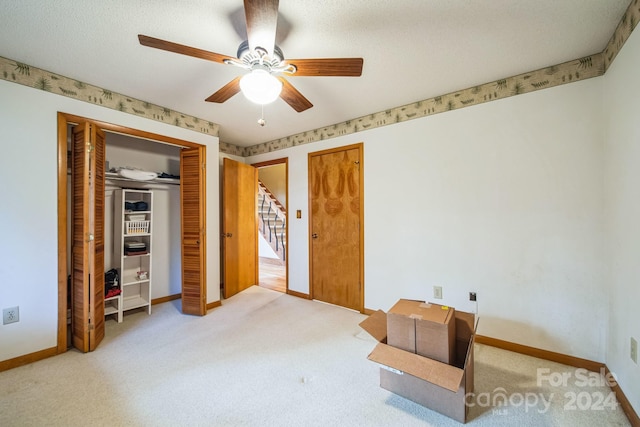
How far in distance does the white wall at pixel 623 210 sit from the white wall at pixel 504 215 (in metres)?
0.12

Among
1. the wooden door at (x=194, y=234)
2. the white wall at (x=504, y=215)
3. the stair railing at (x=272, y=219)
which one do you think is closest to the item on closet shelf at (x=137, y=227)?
the wooden door at (x=194, y=234)

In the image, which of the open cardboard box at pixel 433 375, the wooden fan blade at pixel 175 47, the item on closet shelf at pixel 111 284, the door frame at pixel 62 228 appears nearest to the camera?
the wooden fan blade at pixel 175 47

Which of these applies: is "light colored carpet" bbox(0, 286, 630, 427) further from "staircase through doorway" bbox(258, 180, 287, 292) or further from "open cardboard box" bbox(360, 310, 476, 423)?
"staircase through doorway" bbox(258, 180, 287, 292)

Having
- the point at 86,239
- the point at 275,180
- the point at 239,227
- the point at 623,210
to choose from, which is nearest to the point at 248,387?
the point at 86,239

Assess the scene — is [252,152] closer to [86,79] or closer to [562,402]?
[86,79]

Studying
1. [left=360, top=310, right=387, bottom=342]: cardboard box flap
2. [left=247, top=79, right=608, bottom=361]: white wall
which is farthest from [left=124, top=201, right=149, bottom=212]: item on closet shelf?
[left=360, top=310, right=387, bottom=342]: cardboard box flap

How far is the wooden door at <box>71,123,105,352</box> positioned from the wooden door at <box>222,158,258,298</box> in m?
1.50

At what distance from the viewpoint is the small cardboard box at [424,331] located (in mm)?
1521

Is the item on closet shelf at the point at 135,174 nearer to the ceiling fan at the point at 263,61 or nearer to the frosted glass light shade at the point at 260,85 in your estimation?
the ceiling fan at the point at 263,61

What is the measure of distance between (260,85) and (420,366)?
188cm

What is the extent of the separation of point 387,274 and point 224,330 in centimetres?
187

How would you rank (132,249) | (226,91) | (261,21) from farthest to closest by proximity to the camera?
1. (132,249)
2. (226,91)
3. (261,21)

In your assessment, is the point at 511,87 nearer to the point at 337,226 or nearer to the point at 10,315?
the point at 337,226

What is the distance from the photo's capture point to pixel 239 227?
12.8 ft
